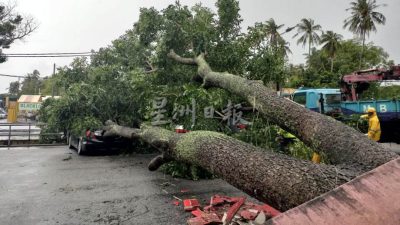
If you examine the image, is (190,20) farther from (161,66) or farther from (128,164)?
(128,164)

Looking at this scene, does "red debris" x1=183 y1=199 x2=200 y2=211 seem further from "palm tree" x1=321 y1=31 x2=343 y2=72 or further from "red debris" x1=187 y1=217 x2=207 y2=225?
"palm tree" x1=321 y1=31 x2=343 y2=72

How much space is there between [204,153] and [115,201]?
Result: 7.47 feet

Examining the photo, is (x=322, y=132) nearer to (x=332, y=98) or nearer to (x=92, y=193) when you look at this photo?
(x=92, y=193)

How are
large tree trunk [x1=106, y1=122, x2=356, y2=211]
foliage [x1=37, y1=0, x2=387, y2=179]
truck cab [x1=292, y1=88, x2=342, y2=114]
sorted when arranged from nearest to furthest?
large tree trunk [x1=106, y1=122, x2=356, y2=211], foliage [x1=37, y1=0, x2=387, y2=179], truck cab [x1=292, y1=88, x2=342, y2=114]

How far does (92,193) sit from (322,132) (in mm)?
4221

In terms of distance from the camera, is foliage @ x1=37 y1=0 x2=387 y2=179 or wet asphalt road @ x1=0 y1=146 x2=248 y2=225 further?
foliage @ x1=37 y1=0 x2=387 y2=179

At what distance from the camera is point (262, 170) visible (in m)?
2.96

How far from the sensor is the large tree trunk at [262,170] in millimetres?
2551

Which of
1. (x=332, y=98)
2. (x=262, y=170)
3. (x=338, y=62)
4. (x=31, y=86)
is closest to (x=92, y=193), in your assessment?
(x=262, y=170)

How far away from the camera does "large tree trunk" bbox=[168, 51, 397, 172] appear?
9.83 ft

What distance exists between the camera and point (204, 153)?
12.8ft

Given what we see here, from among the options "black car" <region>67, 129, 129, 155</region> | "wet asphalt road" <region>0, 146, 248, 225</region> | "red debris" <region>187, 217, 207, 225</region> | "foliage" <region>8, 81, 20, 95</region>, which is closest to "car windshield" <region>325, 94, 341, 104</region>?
"wet asphalt road" <region>0, 146, 248, 225</region>

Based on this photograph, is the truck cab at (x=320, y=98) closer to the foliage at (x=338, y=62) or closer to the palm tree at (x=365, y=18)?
the foliage at (x=338, y=62)

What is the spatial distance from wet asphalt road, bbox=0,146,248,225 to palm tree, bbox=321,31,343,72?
36023 millimetres
